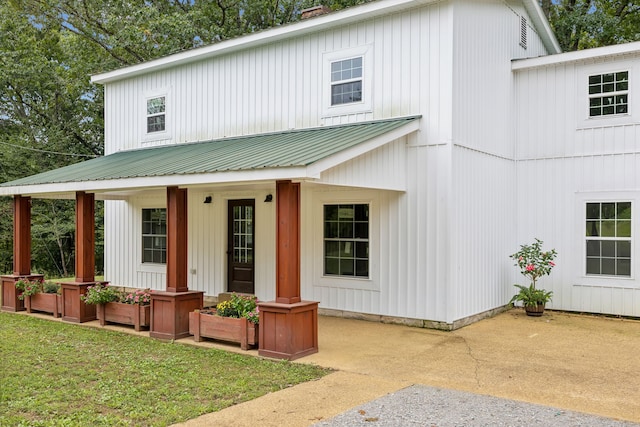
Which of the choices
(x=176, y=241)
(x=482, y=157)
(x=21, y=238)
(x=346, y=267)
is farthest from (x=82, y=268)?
(x=482, y=157)

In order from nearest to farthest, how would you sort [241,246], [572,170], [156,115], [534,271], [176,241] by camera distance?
[176,241] → [534,271] → [572,170] → [241,246] → [156,115]

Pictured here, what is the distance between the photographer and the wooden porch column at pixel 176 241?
28.3ft

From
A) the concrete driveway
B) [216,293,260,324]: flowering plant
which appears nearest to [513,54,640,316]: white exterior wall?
the concrete driveway

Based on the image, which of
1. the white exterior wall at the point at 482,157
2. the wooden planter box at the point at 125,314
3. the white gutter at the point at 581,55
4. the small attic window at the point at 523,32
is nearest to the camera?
the wooden planter box at the point at 125,314

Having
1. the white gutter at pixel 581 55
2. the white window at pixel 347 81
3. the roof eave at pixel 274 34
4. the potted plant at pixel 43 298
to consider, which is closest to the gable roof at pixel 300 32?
the roof eave at pixel 274 34

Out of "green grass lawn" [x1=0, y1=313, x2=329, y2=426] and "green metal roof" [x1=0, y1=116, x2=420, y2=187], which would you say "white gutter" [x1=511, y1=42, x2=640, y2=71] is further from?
"green grass lawn" [x1=0, y1=313, x2=329, y2=426]

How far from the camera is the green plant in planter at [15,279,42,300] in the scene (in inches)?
420

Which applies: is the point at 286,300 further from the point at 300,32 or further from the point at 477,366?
the point at 300,32

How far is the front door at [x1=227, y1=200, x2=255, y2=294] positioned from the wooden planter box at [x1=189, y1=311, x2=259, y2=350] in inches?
132

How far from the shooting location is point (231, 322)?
25.3ft

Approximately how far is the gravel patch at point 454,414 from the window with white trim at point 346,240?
177 inches

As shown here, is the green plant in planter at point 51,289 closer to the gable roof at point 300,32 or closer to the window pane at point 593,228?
the gable roof at point 300,32

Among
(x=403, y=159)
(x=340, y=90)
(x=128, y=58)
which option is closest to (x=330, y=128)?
(x=340, y=90)

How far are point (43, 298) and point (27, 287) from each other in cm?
45
